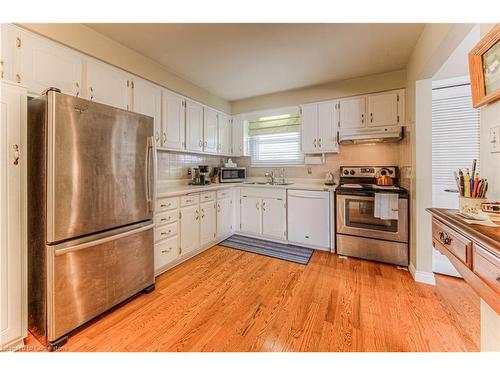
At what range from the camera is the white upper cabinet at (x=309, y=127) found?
10.9ft

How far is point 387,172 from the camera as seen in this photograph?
3.00m

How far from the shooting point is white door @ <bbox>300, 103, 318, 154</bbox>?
131 inches

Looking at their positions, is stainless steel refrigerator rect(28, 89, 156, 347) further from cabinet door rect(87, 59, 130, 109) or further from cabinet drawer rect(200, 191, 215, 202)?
cabinet drawer rect(200, 191, 215, 202)

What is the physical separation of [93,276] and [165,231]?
34.2 inches

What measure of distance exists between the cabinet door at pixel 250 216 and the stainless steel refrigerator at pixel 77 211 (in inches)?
78.4

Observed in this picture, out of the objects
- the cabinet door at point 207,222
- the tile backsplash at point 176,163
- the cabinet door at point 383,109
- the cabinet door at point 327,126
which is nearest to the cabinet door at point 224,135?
the tile backsplash at point 176,163

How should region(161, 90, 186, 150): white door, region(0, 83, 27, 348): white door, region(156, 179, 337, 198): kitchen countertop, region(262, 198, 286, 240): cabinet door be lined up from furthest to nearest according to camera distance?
region(262, 198, 286, 240): cabinet door < region(161, 90, 186, 150): white door < region(156, 179, 337, 198): kitchen countertop < region(0, 83, 27, 348): white door

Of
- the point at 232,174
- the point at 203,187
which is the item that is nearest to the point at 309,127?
the point at 232,174

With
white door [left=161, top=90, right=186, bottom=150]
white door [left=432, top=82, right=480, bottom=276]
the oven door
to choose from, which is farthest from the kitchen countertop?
white door [left=432, top=82, right=480, bottom=276]

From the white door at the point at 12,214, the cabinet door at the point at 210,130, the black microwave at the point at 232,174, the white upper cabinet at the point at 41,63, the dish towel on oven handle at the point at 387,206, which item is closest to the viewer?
the white door at the point at 12,214

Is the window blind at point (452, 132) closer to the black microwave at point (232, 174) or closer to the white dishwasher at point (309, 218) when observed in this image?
the white dishwasher at point (309, 218)

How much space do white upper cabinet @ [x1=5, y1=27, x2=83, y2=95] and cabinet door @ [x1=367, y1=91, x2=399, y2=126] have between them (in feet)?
11.2
